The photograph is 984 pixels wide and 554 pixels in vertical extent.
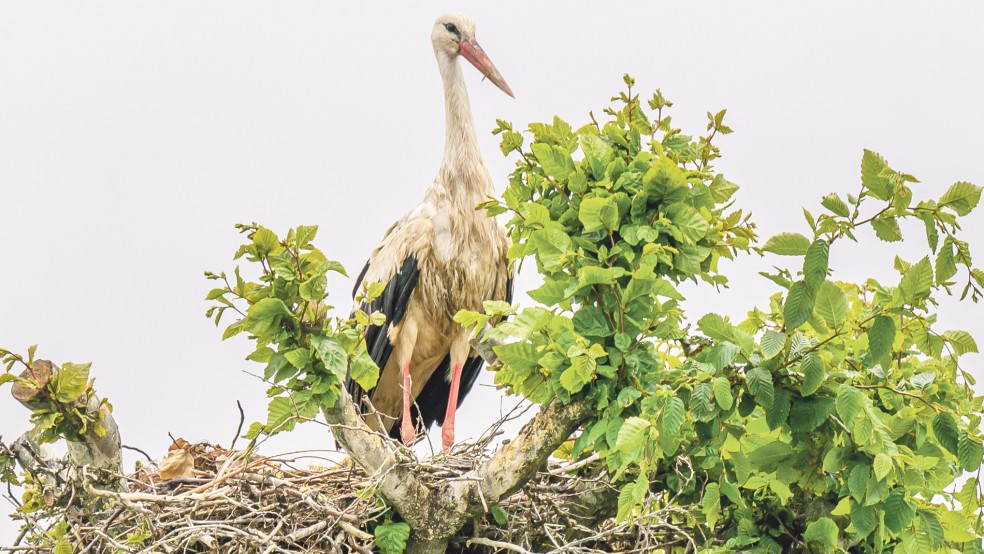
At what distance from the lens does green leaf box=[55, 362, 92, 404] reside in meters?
4.00

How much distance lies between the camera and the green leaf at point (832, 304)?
3355 millimetres

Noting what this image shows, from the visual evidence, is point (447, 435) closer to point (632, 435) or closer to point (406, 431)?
point (406, 431)

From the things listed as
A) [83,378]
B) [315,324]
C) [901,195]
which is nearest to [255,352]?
[315,324]

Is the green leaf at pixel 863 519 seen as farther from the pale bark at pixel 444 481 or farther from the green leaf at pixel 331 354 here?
the green leaf at pixel 331 354

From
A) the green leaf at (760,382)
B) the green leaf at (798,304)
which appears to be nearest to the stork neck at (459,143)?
the green leaf at (760,382)

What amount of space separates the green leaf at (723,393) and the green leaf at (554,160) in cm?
A: 84

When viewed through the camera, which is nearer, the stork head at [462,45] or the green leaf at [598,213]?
the green leaf at [598,213]

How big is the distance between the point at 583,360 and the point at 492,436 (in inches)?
47.9

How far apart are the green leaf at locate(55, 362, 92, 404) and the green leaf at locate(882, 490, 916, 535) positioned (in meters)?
2.61

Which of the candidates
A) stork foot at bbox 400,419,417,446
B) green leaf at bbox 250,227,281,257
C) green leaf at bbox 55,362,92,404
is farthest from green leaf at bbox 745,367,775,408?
stork foot at bbox 400,419,417,446

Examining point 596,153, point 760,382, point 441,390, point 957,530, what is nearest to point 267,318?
point 596,153

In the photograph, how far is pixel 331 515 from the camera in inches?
172

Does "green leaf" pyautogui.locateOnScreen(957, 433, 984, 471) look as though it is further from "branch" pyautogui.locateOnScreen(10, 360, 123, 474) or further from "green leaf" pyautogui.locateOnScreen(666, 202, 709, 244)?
"branch" pyautogui.locateOnScreen(10, 360, 123, 474)

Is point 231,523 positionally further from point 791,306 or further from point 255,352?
point 791,306
